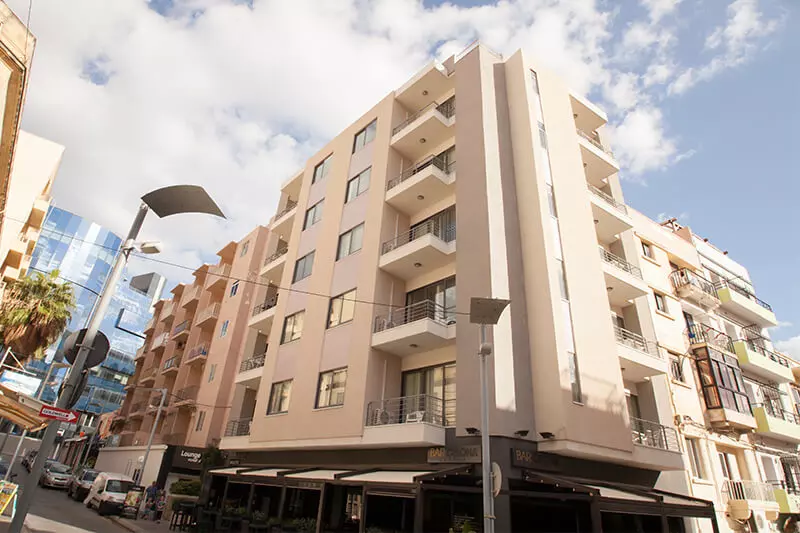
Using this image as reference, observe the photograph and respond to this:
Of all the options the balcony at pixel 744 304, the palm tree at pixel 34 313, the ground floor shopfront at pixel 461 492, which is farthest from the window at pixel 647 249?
the palm tree at pixel 34 313

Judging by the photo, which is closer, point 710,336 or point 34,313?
point 34,313

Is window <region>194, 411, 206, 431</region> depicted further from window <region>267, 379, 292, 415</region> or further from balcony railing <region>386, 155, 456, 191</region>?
balcony railing <region>386, 155, 456, 191</region>

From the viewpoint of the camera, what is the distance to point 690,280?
84.8 feet

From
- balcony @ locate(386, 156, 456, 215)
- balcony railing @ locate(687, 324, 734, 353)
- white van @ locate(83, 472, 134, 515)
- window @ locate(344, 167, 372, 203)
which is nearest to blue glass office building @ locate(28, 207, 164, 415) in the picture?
white van @ locate(83, 472, 134, 515)

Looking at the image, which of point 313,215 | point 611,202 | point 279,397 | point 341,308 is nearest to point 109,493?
point 279,397

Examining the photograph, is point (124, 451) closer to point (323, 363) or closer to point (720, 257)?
point (323, 363)

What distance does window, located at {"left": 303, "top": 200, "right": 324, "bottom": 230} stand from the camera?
88.6ft

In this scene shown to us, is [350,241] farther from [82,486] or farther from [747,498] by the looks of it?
[82,486]

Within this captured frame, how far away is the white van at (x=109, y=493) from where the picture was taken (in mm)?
25203

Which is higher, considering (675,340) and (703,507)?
(675,340)

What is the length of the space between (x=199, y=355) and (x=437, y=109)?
92.4ft

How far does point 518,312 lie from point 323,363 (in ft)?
29.2

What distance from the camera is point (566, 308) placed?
17344mm

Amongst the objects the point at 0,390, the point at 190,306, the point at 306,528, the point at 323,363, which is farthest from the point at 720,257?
the point at 190,306
